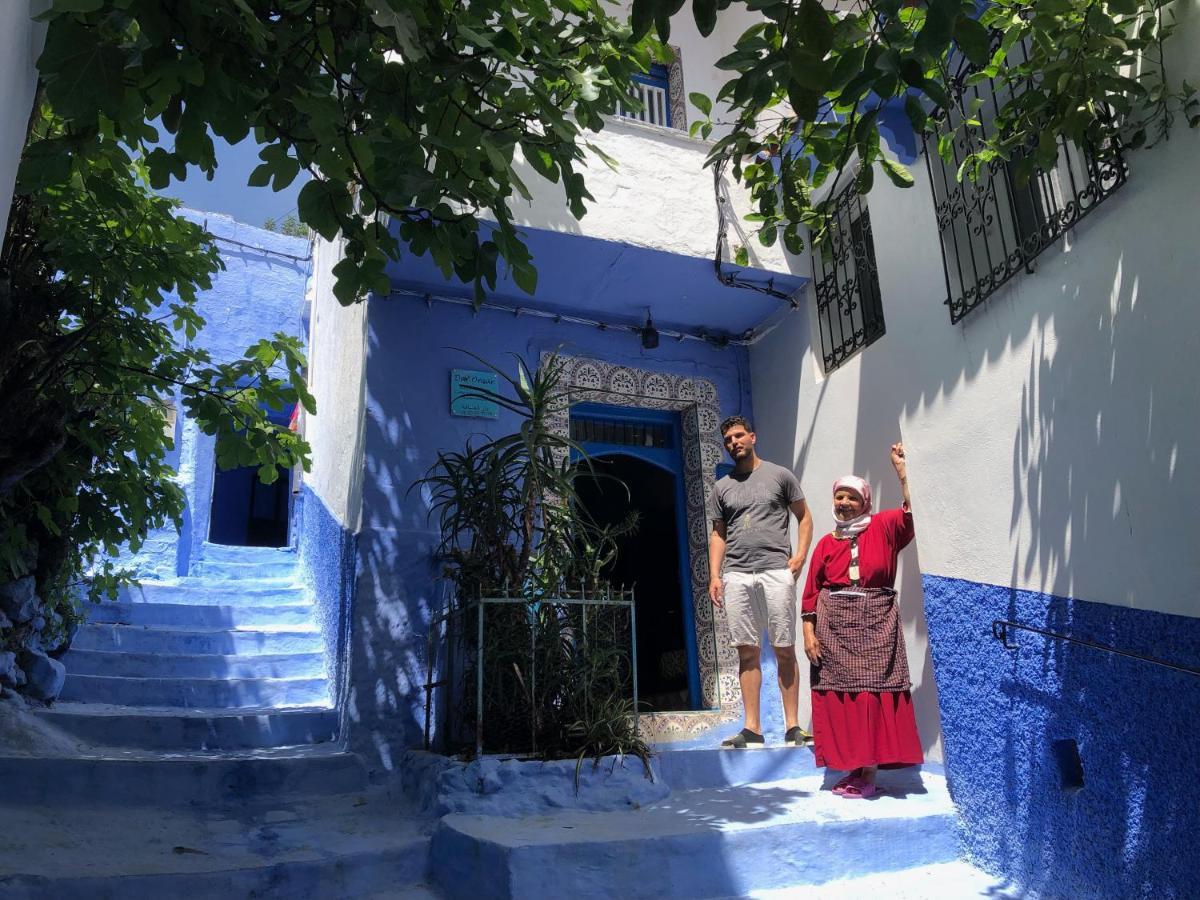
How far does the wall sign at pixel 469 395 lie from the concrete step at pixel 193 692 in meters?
2.25

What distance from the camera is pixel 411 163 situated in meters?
2.04

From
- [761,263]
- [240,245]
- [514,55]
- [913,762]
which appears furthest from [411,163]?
[240,245]

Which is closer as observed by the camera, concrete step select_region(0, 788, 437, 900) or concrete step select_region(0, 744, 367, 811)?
concrete step select_region(0, 788, 437, 900)

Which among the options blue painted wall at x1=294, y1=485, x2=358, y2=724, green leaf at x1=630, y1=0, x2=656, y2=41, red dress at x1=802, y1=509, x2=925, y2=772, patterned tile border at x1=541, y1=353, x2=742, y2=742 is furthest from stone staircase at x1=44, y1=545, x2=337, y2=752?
green leaf at x1=630, y1=0, x2=656, y2=41

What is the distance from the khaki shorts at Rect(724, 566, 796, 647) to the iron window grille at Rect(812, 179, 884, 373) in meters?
1.52

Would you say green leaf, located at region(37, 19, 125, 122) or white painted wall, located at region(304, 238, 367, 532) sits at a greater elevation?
white painted wall, located at region(304, 238, 367, 532)

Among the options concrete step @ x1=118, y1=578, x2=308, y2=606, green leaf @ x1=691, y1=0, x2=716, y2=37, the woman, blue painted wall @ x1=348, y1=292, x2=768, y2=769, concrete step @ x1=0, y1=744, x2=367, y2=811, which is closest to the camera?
green leaf @ x1=691, y1=0, x2=716, y2=37

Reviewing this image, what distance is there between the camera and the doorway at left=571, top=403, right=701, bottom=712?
634 centimetres

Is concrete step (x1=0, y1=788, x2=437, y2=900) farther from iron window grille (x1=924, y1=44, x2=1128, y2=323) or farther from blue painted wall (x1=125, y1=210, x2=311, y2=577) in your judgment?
blue painted wall (x1=125, y1=210, x2=311, y2=577)

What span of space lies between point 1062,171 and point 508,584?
9.85 feet

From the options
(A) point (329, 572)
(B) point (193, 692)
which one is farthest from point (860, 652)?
(B) point (193, 692)

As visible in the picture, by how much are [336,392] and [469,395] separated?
2174 millimetres

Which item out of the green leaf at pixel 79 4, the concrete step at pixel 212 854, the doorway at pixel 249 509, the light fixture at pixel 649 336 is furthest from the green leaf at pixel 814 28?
the doorway at pixel 249 509

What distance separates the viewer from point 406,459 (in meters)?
5.43
